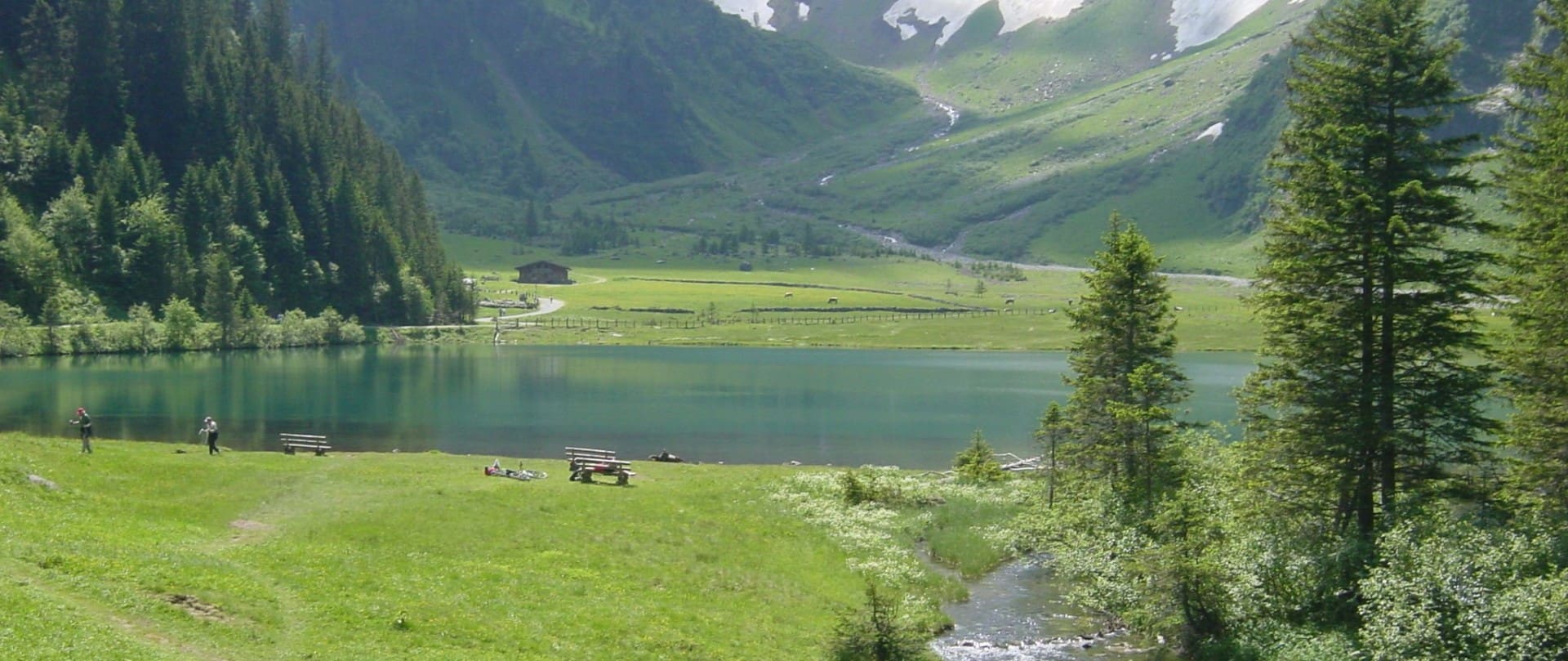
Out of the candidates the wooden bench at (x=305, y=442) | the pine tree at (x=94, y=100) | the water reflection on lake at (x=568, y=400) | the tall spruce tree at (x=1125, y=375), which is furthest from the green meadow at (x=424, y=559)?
the pine tree at (x=94, y=100)

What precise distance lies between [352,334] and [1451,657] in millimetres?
180945

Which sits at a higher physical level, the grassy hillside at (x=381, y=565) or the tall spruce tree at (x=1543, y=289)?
the tall spruce tree at (x=1543, y=289)

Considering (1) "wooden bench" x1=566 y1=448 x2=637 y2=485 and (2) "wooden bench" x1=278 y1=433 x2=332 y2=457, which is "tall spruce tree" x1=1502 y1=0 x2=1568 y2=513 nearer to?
(1) "wooden bench" x1=566 y1=448 x2=637 y2=485

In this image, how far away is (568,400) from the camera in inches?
4508

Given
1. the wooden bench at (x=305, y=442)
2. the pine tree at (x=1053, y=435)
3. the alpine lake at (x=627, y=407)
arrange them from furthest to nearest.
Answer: the wooden bench at (x=305, y=442)
the pine tree at (x=1053, y=435)
the alpine lake at (x=627, y=407)

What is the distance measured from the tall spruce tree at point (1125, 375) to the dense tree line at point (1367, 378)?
460 cm

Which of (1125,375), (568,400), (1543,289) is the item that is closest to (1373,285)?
(1543,289)

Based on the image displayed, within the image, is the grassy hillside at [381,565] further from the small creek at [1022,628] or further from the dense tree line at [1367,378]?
the dense tree line at [1367,378]

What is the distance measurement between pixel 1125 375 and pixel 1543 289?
52.6 feet

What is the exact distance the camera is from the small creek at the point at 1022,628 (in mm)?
38156

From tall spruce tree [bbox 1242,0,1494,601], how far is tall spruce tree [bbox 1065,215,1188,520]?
689cm

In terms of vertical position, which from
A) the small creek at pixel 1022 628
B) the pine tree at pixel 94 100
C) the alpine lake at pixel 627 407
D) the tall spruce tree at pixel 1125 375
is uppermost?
the pine tree at pixel 94 100

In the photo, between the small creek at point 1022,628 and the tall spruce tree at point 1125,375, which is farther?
the tall spruce tree at point 1125,375

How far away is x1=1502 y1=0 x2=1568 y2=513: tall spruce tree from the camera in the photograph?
33844mm
